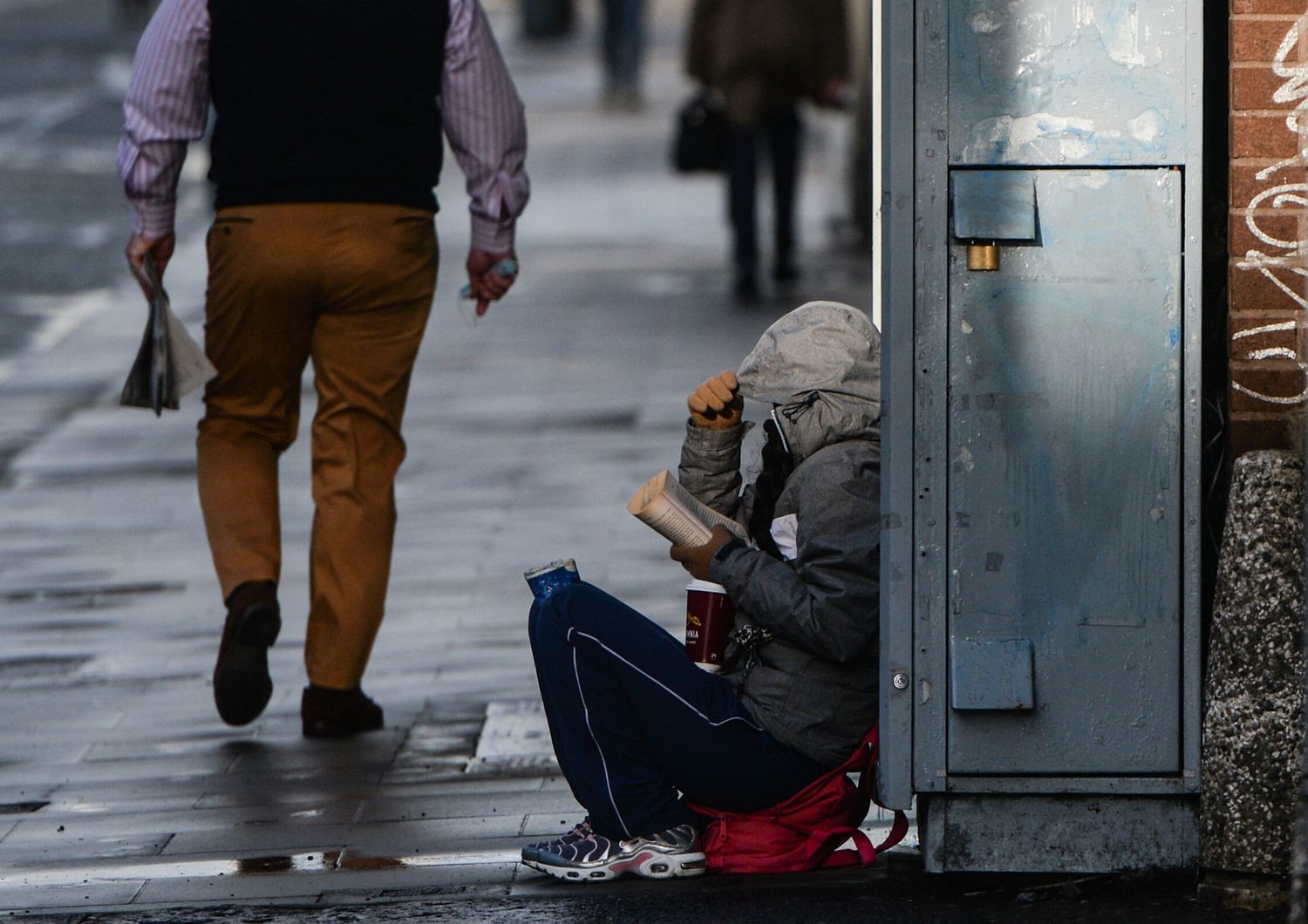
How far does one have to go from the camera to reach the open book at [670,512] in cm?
423

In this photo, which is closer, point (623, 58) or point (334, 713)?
point (334, 713)

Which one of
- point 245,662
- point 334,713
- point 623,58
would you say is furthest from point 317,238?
point 623,58

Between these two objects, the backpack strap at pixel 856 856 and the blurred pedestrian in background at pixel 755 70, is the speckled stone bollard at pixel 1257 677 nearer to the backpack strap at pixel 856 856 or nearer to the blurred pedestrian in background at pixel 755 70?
the backpack strap at pixel 856 856

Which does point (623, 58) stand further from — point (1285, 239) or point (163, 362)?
point (1285, 239)

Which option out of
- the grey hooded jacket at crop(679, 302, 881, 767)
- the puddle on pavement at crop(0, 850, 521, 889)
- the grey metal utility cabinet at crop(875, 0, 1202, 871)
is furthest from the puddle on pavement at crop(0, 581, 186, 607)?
the grey metal utility cabinet at crop(875, 0, 1202, 871)

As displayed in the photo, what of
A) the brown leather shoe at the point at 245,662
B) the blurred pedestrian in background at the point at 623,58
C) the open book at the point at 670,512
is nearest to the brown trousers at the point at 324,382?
the brown leather shoe at the point at 245,662

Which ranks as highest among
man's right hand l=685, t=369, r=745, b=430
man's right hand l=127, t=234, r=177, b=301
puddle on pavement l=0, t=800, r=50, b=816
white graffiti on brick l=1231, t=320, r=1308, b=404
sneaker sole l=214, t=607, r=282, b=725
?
man's right hand l=127, t=234, r=177, b=301

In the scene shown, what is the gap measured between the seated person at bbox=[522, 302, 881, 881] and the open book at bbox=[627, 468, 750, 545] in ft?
0.09

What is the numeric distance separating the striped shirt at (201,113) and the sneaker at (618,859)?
195cm

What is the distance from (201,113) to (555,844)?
7.02 ft

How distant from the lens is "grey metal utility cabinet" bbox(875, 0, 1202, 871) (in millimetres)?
3896

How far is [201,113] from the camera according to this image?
18.3 feet

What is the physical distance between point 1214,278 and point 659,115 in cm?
2183

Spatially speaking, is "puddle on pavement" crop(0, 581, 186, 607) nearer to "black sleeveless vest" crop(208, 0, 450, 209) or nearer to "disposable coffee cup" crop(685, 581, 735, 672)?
"black sleeveless vest" crop(208, 0, 450, 209)
